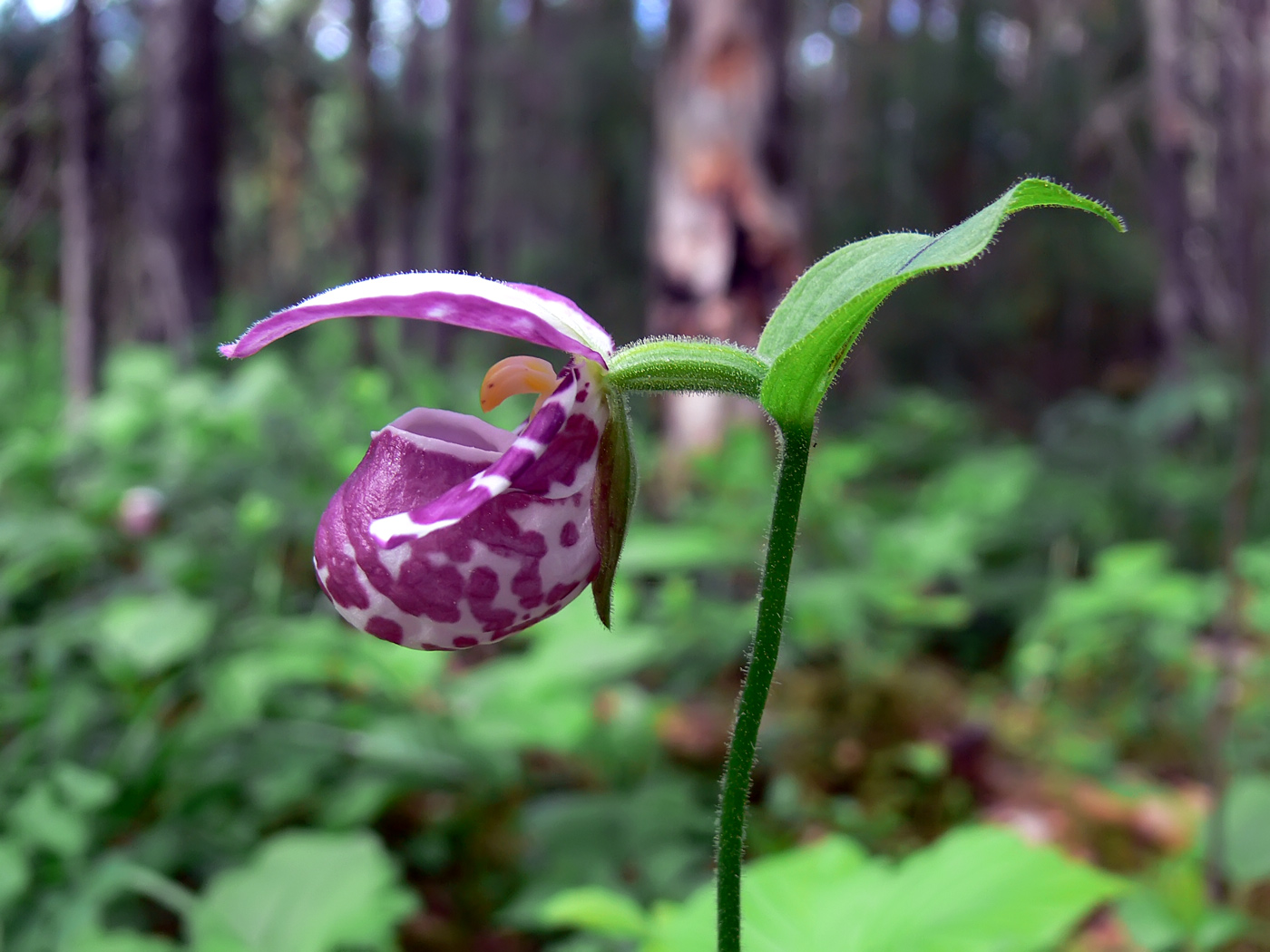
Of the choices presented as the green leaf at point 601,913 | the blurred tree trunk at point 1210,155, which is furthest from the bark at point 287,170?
the green leaf at point 601,913

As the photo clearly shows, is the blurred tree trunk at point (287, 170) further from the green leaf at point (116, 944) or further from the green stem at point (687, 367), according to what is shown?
the green stem at point (687, 367)

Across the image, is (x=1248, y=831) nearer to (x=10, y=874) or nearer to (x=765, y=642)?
(x=765, y=642)

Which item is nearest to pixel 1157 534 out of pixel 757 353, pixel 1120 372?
pixel 757 353

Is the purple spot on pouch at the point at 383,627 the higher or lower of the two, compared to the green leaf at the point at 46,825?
higher

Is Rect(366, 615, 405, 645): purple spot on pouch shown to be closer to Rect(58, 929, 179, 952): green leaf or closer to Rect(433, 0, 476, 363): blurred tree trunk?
Rect(58, 929, 179, 952): green leaf

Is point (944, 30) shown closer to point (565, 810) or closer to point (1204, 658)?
point (1204, 658)

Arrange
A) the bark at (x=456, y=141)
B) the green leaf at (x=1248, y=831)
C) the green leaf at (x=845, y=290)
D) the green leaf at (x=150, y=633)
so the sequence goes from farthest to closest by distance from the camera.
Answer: the bark at (x=456, y=141)
the green leaf at (x=150, y=633)
the green leaf at (x=1248, y=831)
the green leaf at (x=845, y=290)
